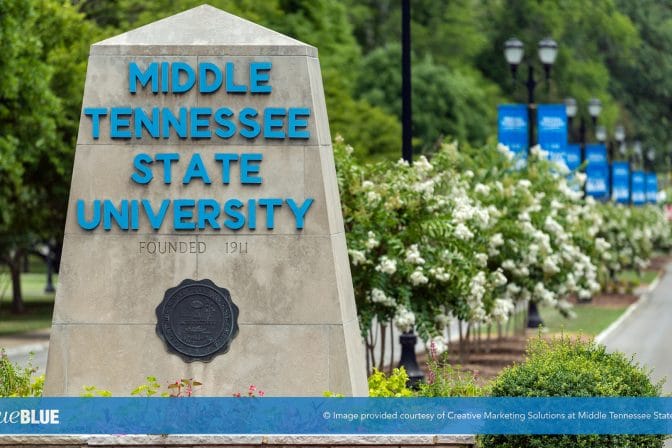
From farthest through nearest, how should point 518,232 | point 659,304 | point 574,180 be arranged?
point 659,304 < point 574,180 < point 518,232

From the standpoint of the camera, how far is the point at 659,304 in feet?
177

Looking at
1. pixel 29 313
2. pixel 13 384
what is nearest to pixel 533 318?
pixel 29 313

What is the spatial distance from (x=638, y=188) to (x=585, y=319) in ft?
104

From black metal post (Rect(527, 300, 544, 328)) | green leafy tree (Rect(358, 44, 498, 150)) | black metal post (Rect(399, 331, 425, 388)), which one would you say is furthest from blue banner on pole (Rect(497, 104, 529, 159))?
green leafy tree (Rect(358, 44, 498, 150))

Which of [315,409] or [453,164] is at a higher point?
[453,164]

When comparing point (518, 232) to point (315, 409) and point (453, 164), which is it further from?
point (315, 409)

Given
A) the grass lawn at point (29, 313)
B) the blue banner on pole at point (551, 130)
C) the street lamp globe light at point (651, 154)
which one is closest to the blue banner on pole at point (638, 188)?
the street lamp globe light at point (651, 154)

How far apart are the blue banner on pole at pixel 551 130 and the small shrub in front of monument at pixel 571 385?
25001mm

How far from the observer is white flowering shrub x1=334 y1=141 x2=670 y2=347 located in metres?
22.1

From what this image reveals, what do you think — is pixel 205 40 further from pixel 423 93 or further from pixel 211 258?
pixel 423 93

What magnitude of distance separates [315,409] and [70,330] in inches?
117

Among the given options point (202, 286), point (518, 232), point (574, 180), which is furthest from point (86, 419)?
point (574, 180)

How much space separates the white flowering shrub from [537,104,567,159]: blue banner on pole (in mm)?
6040

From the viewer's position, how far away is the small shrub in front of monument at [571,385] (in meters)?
12.5
